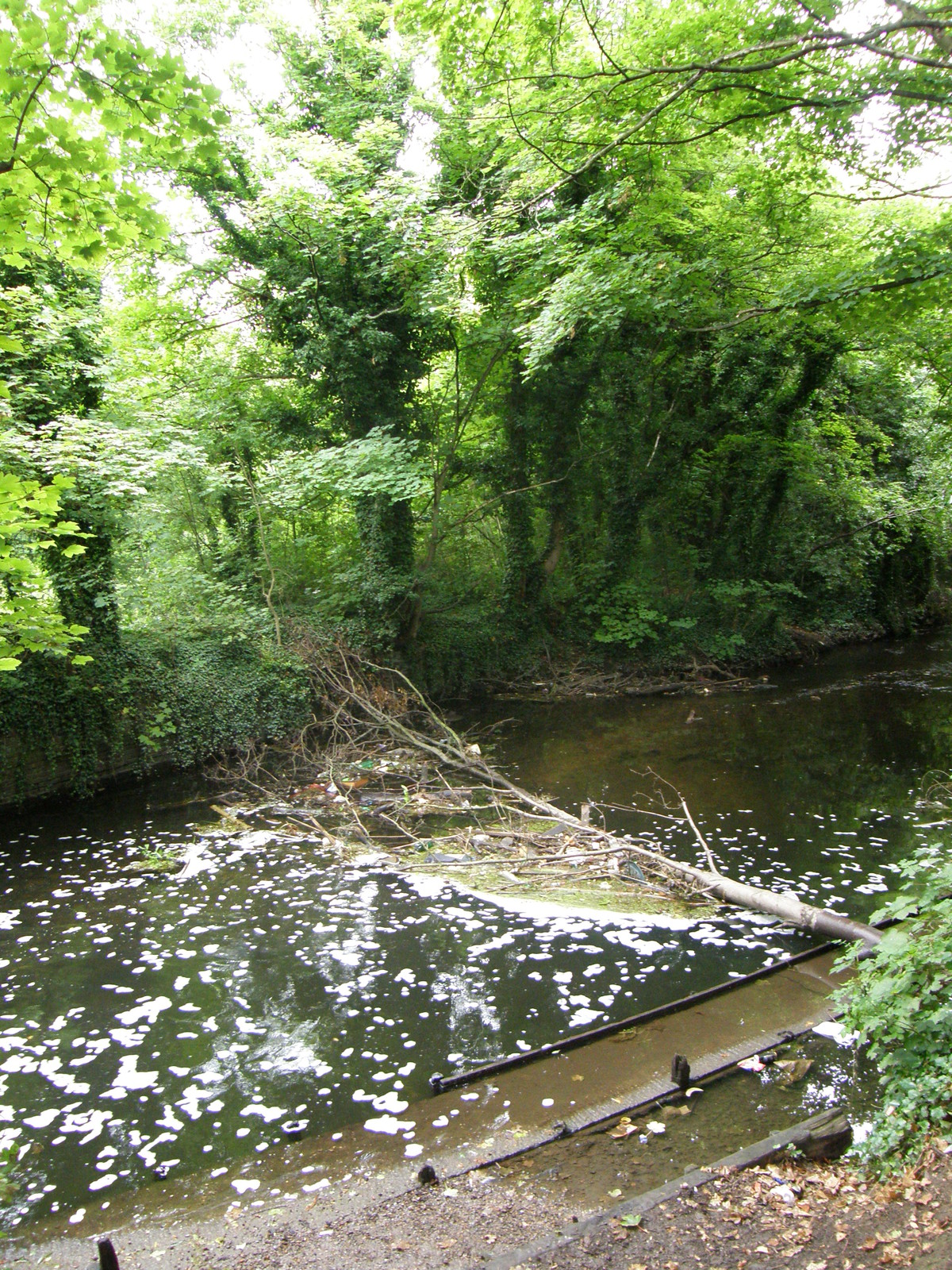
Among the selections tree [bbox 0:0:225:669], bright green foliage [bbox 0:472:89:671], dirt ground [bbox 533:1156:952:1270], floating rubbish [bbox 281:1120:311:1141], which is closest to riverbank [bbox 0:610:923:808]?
bright green foliage [bbox 0:472:89:671]

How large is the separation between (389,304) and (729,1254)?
51.9 ft

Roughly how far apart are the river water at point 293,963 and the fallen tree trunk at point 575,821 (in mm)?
229

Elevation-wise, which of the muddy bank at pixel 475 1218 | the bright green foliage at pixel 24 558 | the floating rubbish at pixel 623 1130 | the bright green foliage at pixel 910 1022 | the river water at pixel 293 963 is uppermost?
the bright green foliage at pixel 24 558

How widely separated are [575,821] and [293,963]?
3.48m

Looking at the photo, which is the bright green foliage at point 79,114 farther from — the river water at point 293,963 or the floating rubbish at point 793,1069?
the floating rubbish at point 793,1069

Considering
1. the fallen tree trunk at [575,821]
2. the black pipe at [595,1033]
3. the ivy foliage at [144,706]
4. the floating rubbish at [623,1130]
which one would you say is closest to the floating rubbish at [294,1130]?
the black pipe at [595,1033]

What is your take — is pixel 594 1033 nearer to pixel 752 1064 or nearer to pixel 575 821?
pixel 752 1064

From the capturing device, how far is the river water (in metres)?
4.55

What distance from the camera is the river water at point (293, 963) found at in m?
4.55

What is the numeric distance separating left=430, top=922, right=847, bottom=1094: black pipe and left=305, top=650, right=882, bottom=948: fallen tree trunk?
0.45m

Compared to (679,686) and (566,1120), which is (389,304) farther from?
(566,1120)

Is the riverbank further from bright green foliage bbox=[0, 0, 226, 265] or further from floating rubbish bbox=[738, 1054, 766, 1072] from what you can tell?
floating rubbish bbox=[738, 1054, 766, 1072]

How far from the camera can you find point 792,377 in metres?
19.8

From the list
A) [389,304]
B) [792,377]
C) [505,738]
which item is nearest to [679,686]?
[505,738]
